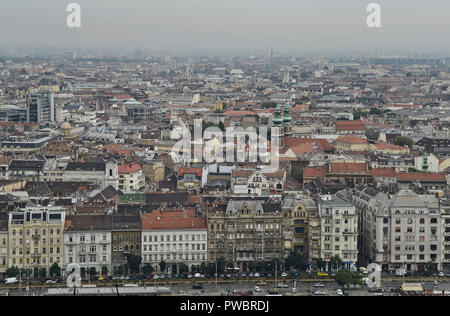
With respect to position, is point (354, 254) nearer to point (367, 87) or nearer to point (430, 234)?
point (430, 234)

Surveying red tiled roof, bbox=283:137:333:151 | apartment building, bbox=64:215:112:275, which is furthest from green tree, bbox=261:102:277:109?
apartment building, bbox=64:215:112:275

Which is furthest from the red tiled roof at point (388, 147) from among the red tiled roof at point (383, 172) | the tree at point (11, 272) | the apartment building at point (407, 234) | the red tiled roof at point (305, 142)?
the tree at point (11, 272)

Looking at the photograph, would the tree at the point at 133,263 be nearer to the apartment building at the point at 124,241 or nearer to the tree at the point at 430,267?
the apartment building at the point at 124,241

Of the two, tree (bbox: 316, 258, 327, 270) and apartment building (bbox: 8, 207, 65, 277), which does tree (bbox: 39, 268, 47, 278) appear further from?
tree (bbox: 316, 258, 327, 270)
